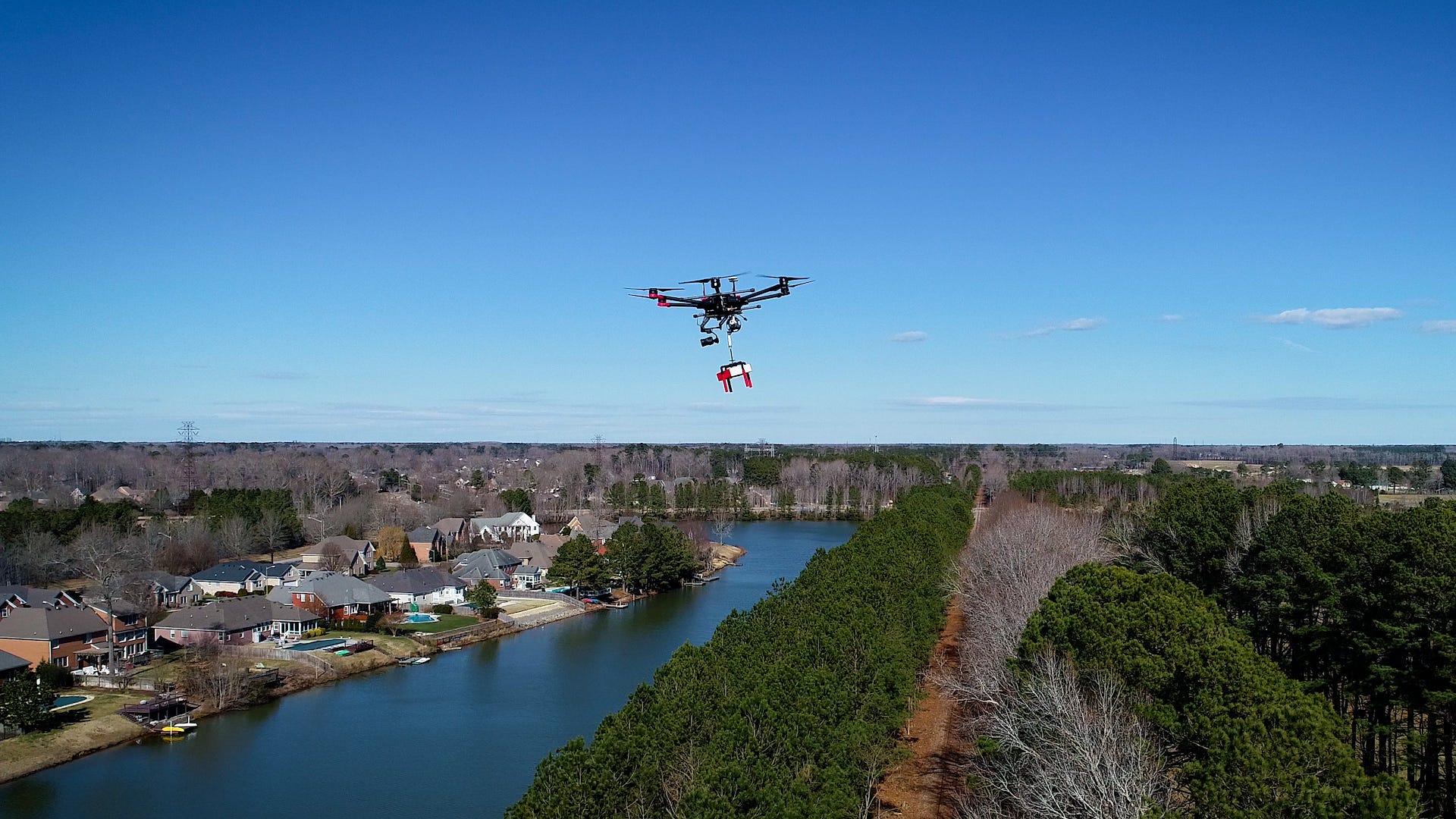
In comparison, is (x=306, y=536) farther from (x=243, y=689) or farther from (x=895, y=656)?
(x=895, y=656)

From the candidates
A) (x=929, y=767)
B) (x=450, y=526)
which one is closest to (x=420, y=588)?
(x=450, y=526)

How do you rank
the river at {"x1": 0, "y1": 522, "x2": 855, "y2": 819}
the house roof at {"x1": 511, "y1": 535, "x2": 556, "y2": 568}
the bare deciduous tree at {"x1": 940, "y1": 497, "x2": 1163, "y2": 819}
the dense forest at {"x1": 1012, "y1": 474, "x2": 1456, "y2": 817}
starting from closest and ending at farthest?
the bare deciduous tree at {"x1": 940, "y1": 497, "x2": 1163, "y2": 819}
the dense forest at {"x1": 1012, "y1": 474, "x2": 1456, "y2": 817}
the river at {"x1": 0, "y1": 522, "x2": 855, "y2": 819}
the house roof at {"x1": 511, "y1": 535, "x2": 556, "y2": 568}

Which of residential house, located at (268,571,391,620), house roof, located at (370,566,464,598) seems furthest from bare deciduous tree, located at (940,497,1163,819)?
house roof, located at (370,566,464,598)

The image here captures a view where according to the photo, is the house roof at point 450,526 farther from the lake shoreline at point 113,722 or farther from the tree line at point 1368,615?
the tree line at point 1368,615

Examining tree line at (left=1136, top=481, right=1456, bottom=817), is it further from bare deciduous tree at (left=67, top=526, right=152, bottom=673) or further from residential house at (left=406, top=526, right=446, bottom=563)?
residential house at (left=406, top=526, right=446, bottom=563)

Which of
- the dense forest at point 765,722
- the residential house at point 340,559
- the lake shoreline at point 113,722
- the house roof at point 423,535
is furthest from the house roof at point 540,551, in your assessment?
the dense forest at point 765,722

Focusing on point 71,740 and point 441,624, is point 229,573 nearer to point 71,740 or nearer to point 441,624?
point 441,624

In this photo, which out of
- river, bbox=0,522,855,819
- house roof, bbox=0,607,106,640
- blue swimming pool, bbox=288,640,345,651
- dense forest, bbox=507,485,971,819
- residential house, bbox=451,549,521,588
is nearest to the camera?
dense forest, bbox=507,485,971,819
